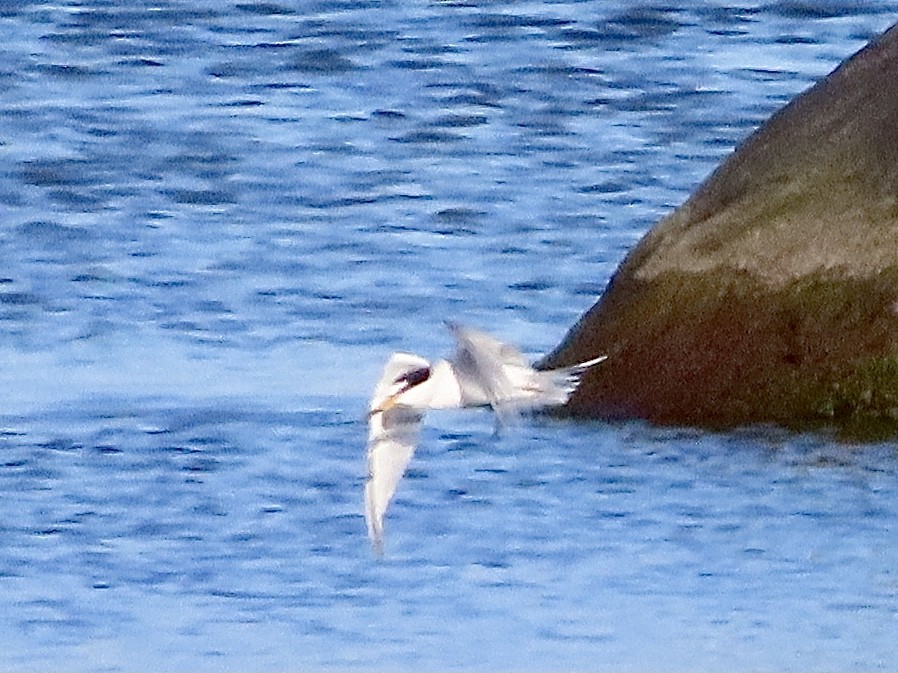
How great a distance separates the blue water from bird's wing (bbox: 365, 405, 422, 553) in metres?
0.42

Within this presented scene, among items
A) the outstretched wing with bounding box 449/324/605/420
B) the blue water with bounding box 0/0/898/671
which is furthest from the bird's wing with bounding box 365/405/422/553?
the blue water with bounding box 0/0/898/671

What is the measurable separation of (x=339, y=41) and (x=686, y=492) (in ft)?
28.0

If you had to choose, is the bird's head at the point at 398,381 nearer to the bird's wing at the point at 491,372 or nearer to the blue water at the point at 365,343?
the bird's wing at the point at 491,372

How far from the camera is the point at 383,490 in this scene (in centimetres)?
733

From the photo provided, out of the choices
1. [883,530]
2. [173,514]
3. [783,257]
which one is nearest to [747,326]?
[783,257]

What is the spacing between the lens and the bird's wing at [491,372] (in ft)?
23.8

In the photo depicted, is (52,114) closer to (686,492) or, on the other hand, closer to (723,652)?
(686,492)

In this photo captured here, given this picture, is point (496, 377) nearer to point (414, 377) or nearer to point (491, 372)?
point (491, 372)

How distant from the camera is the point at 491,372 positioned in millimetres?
7316

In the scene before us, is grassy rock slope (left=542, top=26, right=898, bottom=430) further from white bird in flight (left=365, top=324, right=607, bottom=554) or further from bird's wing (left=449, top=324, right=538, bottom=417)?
bird's wing (left=449, top=324, right=538, bottom=417)

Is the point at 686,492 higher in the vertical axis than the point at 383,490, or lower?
lower

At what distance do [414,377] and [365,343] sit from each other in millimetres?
3832

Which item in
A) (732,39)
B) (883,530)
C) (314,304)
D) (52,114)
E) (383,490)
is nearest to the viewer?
(383,490)

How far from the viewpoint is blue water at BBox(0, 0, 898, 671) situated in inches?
308
